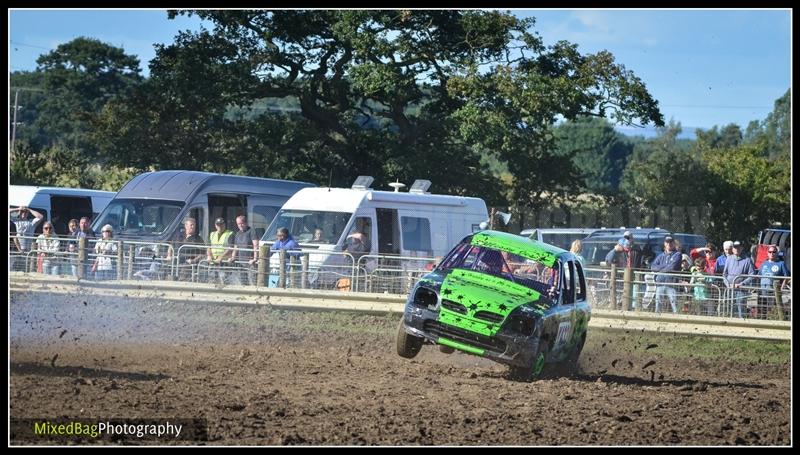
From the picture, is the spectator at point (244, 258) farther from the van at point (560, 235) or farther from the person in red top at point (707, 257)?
the van at point (560, 235)

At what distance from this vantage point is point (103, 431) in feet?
29.5

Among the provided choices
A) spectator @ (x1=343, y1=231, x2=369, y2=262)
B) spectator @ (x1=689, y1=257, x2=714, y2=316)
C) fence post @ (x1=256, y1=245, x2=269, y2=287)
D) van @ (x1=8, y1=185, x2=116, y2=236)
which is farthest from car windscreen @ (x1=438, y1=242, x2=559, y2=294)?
van @ (x1=8, y1=185, x2=116, y2=236)

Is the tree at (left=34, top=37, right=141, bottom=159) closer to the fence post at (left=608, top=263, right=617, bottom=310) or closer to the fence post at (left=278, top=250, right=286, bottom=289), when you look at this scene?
the fence post at (left=278, top=250, right=286, bottom=289)

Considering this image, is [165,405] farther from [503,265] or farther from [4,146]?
[503,265]

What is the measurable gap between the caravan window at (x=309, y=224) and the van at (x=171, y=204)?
2.16 metres

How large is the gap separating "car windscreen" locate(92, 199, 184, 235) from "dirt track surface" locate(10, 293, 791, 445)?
4.49 meters

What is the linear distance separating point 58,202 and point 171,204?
25.0ft

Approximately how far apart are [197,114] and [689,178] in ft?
58.6

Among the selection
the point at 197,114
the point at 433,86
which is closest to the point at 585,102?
the point at 433,86

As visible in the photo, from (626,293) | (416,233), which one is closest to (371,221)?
(416,233)

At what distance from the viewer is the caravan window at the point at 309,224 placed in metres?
21.8

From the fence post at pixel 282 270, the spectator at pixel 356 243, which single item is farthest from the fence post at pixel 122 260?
the spectator at pixel 356 243

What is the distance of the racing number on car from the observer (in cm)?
1388

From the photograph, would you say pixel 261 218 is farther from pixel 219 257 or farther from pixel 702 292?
pixel 702 292
